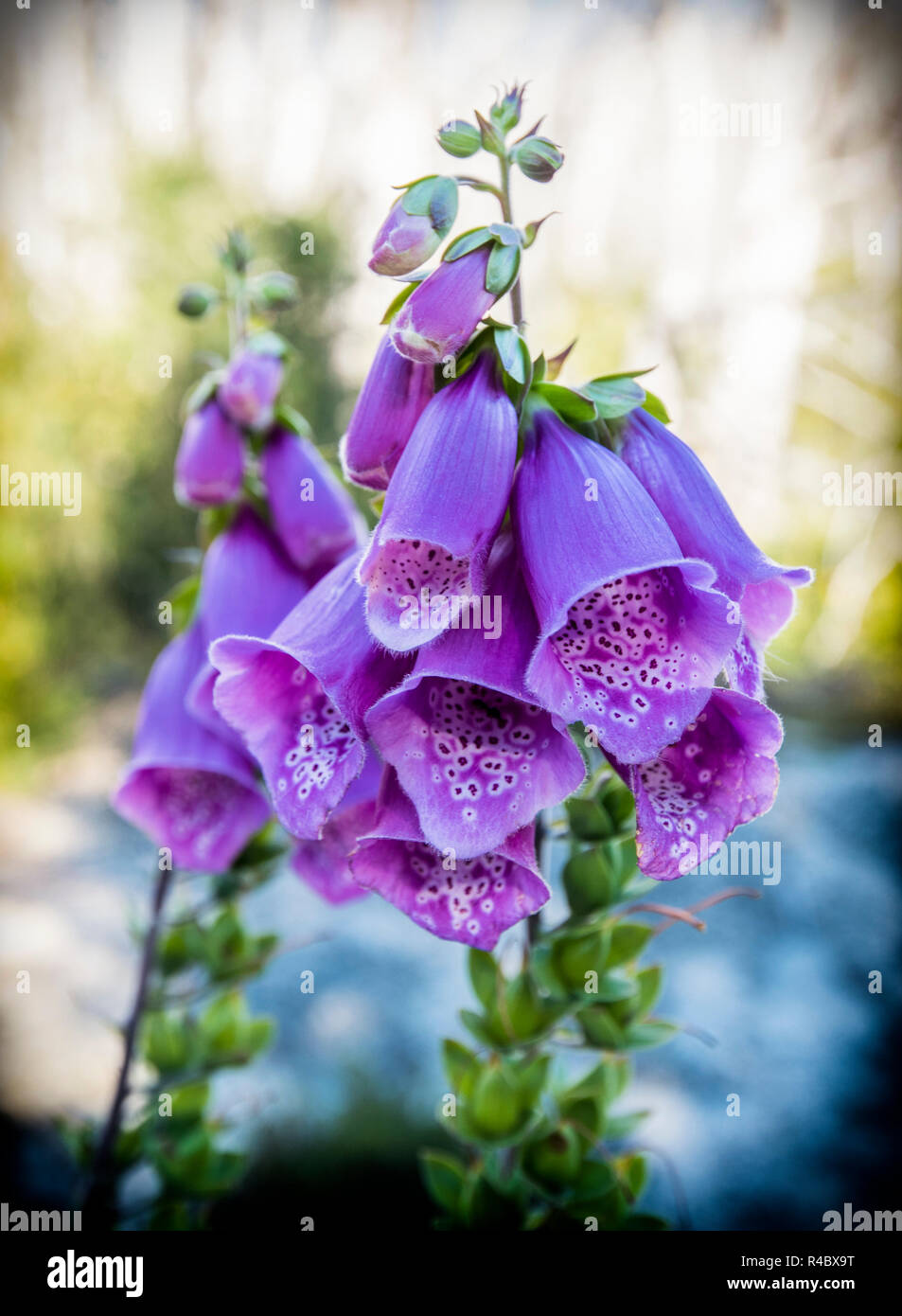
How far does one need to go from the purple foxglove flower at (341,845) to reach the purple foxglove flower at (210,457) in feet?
0.57

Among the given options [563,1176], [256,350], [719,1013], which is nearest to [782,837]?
[719,1013]

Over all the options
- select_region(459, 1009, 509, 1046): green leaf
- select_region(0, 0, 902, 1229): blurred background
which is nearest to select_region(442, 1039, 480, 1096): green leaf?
select_region(459, 1009, 509, 1046): green leaf

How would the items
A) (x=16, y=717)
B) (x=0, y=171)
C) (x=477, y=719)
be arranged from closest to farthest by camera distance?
(x=477, y=719)
(x=0, y=171)
(x=16, y=717)

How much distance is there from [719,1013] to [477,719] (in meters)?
1.16

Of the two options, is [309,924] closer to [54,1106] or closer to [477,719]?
[54,1106]

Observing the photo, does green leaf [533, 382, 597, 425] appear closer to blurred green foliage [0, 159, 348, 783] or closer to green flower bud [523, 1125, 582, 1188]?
green flower bud [523, 1125, 582, 1188]

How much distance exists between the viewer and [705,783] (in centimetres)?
34

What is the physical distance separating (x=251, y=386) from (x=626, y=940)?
1.06ft

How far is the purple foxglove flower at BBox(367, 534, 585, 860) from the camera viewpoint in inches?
12.2

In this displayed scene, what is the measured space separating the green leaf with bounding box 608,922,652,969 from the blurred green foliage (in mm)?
1251

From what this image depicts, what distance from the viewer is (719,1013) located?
1.33 meters

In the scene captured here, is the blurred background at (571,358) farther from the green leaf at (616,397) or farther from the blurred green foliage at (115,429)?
the green leaf at (616,397)

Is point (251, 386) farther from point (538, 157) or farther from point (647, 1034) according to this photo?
point (647, 1034)

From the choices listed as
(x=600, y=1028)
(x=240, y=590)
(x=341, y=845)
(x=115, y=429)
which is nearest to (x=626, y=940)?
(x=600, y=1028)
